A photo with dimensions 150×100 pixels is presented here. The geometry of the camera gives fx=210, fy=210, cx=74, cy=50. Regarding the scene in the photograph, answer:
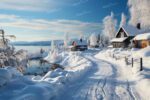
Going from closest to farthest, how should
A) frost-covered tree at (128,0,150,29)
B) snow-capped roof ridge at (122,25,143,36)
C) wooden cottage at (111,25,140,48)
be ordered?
frost-covered tree at (128,0,150,29) < wooden cottage at (111,25,140,48) < snow-capped roof ridge at (122,25,143,36)

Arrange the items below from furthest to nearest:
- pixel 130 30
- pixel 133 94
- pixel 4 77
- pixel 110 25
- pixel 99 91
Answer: pixel 110 25, pixel 130 30, pixel 99 91, pixel 133 94, pixel 4 77

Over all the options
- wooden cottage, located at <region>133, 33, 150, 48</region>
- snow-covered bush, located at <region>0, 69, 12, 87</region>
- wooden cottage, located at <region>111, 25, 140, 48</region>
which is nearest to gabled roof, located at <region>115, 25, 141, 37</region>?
wooden cottage, located at <region>111, 25, 140, 48</region>

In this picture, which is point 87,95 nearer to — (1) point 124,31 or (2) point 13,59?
(2) point 13,59

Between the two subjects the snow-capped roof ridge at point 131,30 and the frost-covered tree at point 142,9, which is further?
the snow-capped roof ridge at point 131,30

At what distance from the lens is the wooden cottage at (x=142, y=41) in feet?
147

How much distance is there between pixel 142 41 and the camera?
155 ft

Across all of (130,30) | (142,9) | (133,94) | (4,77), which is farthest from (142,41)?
(4,77)

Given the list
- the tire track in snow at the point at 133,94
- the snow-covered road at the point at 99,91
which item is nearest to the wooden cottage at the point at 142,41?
the snow-covered road at the point at 99,91

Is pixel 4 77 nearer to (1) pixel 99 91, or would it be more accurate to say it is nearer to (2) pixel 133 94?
(1) pixel 99 91

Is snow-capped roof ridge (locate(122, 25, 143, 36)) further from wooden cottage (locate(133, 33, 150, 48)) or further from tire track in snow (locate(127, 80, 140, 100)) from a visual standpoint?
tire track in snow (locate(127, 80, 140, 100))

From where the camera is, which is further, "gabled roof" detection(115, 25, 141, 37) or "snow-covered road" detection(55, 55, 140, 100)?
"gabled roof" detection(115, 25, 141, 37)

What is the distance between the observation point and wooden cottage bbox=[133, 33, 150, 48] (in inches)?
1761

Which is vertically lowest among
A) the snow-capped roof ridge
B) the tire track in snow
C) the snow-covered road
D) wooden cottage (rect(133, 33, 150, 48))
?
the tire track in snow

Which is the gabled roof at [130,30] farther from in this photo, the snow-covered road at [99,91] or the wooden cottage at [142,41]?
the snow-covered road at [99,91]
